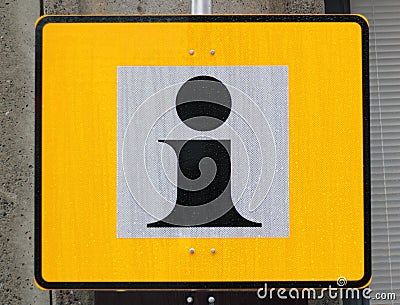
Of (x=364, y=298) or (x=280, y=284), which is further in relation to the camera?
(x=364, y=298)

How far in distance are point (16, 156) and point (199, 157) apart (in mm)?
940

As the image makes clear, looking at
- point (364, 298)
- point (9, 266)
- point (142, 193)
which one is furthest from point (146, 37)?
point (364, 298)

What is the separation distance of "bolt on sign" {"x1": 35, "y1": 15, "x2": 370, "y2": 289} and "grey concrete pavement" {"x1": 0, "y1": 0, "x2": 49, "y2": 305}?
0.75 metres

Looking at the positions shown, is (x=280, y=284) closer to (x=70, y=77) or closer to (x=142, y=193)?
(x=142, y=193)

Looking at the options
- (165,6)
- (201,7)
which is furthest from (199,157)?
(165,6)

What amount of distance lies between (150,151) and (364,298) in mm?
1130

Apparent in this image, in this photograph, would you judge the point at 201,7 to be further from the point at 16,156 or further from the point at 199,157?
the point at 16,156

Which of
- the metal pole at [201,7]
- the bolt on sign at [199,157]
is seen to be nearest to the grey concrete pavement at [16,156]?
the bolt on sign at [199,157]

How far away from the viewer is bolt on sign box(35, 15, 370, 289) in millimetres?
1507

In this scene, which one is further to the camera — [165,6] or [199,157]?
[165,6]

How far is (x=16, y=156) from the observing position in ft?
7.37

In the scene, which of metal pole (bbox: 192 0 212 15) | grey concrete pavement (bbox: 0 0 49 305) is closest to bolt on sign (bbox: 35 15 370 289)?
metal pole (bbox: 192 0 212 15)

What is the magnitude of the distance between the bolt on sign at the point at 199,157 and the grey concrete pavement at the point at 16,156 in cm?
75

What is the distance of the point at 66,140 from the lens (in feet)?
4.97
